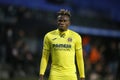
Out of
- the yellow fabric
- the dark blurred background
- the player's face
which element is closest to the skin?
the player's face

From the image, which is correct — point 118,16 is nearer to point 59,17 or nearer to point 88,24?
point 88,24

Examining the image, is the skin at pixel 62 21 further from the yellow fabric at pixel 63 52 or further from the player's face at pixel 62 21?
the yellow fabric at pixel 63 52

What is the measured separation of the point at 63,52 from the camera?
34.4ft

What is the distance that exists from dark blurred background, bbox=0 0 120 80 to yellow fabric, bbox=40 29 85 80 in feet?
24.2

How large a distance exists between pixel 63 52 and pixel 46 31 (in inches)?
416

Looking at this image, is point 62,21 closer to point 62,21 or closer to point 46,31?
point 62,21

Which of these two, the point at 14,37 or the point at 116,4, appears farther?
the point at 116,4

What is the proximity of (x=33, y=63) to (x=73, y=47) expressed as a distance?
8.56 m

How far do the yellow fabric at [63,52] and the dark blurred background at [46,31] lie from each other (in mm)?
7384

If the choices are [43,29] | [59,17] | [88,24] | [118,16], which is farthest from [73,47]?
[118,16]

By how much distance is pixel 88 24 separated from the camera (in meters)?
22.8

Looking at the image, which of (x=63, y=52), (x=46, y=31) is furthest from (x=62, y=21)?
(x=46, y=31)

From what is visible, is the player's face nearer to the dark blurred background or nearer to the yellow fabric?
the yellow fabric

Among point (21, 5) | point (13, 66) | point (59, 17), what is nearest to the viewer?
point (59, 17)
